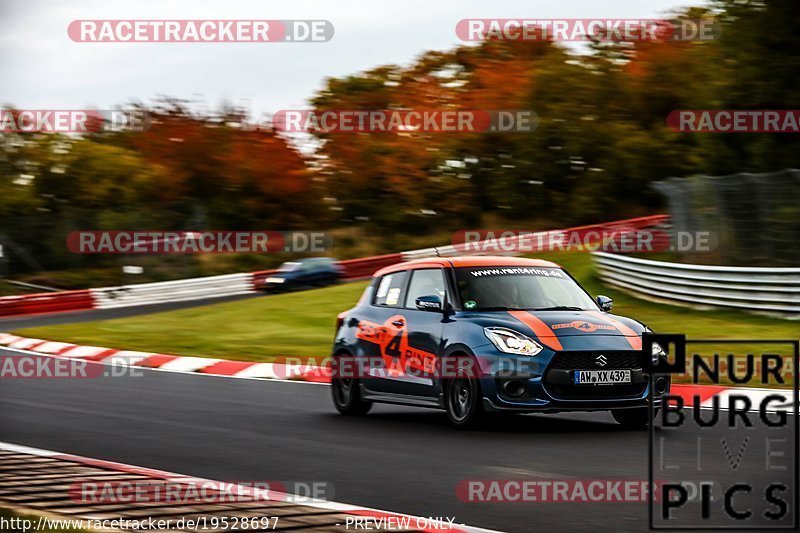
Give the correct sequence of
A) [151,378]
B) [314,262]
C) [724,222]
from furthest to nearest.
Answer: [314,262] < [724,222] < [151,378]

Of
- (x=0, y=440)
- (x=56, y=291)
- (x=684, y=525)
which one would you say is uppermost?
(x=684, y=525)

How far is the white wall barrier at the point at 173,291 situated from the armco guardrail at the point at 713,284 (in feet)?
51.7

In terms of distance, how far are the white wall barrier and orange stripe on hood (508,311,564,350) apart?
28.7 metres

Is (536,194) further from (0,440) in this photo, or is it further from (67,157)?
(0,440)

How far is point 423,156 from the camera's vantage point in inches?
2063

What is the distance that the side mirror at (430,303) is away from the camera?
1213 cm

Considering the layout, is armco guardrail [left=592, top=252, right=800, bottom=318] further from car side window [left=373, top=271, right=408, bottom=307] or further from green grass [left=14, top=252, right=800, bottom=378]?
car side window [left=373, top=271, right=408, bottom=307]

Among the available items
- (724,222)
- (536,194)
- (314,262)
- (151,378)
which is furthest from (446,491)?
(536,194)

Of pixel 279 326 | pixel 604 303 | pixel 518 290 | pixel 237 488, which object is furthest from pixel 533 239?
pixel 237 488

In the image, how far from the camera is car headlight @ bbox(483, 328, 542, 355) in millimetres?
11219

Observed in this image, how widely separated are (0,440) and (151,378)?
6.94 m

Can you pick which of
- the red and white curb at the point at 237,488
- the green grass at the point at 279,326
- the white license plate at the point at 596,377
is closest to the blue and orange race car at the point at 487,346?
the white license plate at the point at 596,377

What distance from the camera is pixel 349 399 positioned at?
525 inches

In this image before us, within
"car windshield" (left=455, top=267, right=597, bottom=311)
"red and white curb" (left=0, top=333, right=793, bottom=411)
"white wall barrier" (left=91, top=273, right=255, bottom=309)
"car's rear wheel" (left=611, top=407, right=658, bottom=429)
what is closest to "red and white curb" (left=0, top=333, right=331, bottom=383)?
"red and white curb" (left=0, top=333, right=793, bottom=411)
